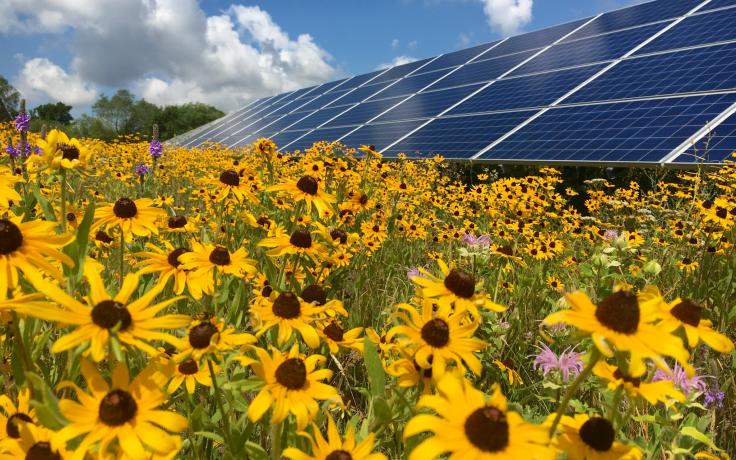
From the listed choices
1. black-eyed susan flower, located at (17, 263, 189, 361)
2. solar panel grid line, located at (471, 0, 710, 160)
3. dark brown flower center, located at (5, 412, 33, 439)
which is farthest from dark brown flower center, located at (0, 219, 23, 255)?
solar panel grid line, located at (471, 0, 710, 160)

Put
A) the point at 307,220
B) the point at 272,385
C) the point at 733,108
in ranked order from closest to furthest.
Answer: the point at 272,385 < the point at 307,220 < the point at 733,108

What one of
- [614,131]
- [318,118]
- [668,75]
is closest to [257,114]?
[318,118]

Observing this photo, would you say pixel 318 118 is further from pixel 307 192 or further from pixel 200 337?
pixel 200 337

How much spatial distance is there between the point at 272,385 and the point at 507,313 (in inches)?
92.2

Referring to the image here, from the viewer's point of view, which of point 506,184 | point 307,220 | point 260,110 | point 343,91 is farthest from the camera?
point 260,110

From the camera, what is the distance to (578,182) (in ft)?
29.5

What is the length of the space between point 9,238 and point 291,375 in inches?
26.2

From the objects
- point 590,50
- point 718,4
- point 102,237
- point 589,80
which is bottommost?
point 102,237

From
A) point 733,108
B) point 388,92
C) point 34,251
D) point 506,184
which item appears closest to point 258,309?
point 34,251

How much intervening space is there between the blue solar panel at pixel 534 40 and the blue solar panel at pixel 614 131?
6.22 metres

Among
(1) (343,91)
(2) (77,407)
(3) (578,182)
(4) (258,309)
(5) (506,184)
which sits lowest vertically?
(2) (77,407)

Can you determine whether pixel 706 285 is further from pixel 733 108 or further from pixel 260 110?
pixel 260 110

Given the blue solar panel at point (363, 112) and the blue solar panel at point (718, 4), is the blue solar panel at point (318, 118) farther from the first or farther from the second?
the blue solar panel at point (718, 4)

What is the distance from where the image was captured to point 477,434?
89 cm
